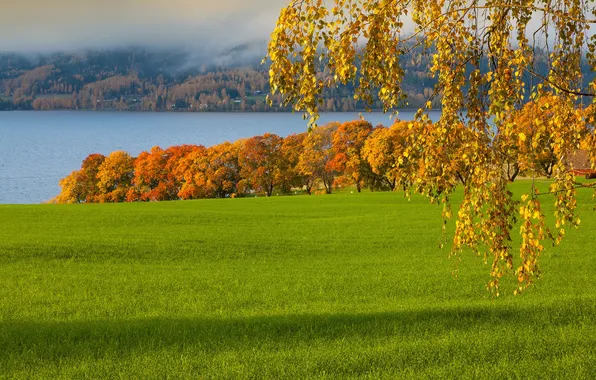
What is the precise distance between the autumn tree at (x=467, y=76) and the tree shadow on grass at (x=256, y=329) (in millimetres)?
2415

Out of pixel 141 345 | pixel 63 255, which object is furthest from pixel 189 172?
pixel 141 345

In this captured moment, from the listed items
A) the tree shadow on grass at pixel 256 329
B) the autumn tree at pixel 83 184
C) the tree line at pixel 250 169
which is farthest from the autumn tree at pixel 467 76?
the autumn tree at pixel 83 184

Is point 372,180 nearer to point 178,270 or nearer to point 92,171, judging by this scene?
point 92,171

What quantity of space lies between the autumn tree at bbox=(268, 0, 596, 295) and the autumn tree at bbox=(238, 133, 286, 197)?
63245 millimetres

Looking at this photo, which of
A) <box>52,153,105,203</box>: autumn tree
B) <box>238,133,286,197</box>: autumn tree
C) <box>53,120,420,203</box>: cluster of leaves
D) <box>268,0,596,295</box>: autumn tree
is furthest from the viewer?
<box>52,153,105,203</box>: autumn tree

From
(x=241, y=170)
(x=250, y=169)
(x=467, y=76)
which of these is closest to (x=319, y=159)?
(x=250, y=169)

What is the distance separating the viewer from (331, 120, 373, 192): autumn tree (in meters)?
65.8

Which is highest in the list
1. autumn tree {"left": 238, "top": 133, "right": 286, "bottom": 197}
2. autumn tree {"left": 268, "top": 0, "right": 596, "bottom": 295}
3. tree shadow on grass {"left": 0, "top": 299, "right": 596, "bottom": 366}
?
autumn tree {"left": 268, "top": 0, "right": 596, "bottom": 295}

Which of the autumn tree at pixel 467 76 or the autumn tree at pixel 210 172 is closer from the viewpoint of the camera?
the autumn tree at pixel 467 76

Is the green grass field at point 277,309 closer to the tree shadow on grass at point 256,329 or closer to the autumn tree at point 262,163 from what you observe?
the tree shadow on grass at point 256,329

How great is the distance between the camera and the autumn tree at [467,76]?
535cm

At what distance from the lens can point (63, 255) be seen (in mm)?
17516

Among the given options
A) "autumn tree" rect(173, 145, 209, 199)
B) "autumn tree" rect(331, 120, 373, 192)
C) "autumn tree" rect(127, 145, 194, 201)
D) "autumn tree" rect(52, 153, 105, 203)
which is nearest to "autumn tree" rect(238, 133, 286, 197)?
"autumn tree" rect(173, 145, 209, 199)

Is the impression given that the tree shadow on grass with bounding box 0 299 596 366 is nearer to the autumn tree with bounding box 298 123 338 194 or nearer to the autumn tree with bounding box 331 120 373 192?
the autumn tree with bounding box 331 120 373 192
